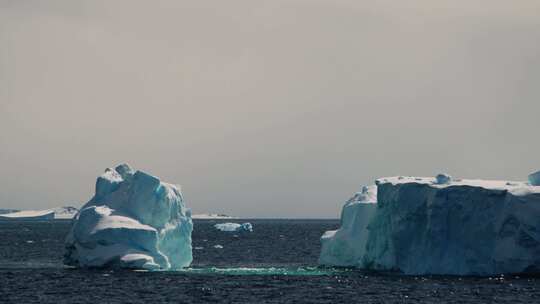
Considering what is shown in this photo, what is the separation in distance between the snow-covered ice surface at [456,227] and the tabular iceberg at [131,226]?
13153 millimetres

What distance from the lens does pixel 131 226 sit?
5459cm

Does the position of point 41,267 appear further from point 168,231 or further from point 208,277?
point 208,277

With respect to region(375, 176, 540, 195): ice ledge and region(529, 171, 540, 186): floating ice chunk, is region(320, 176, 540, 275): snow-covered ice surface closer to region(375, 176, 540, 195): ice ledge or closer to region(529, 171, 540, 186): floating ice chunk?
region(375, 176, 540, 195): ice ledge

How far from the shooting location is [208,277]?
54.2 meters

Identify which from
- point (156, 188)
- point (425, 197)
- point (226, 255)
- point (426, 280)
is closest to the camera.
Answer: point (426, 280)

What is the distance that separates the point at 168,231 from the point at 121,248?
4659mm

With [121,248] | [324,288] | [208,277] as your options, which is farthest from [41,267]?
[324,288]

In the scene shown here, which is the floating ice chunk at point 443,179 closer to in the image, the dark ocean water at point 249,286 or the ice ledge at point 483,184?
the ice ledge at point 483,184

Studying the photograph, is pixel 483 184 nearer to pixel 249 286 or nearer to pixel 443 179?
pixel 443 179

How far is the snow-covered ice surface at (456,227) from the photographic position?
5066 cm

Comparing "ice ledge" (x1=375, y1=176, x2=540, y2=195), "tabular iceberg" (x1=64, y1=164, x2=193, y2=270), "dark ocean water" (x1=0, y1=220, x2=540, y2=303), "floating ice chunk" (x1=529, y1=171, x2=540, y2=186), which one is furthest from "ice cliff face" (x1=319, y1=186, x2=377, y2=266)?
"floating ice chunk" (x1=529, y1=171, x2=540, y2=186)

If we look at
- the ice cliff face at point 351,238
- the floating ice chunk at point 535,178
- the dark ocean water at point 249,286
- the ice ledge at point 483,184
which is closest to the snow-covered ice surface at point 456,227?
the ice ledge at point 483,184

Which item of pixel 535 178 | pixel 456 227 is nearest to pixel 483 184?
pixel 456 227

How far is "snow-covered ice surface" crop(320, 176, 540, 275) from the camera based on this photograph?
50.7 m
